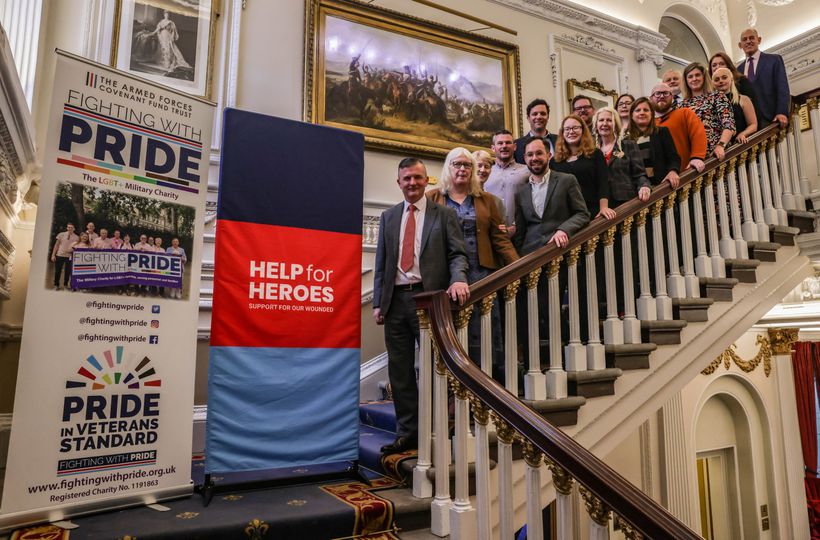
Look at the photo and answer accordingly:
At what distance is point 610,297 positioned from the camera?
2.85 meters

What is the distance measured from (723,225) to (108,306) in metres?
3.32

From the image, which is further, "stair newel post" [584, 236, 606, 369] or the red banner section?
"stair newel post" [584, 236, 606, 369]

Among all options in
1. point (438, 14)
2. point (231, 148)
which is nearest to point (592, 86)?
point (438, 14)

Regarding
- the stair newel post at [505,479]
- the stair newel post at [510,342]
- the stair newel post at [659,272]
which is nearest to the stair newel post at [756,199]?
the stair newel post at [659,272]

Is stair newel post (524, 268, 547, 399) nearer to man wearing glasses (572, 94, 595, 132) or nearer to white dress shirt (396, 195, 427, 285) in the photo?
white dress shirt (396, 195, 427, 285)

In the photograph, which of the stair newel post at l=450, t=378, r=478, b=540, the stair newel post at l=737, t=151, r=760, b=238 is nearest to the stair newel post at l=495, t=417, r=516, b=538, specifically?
the stair newel post at l=450, t=378, r=478, b=540

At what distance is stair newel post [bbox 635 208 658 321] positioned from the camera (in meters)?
2.99

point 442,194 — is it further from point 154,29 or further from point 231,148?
point 154,29

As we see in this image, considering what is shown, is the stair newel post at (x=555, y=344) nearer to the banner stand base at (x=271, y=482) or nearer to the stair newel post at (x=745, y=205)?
the banner stand base at (x=271, y=482)

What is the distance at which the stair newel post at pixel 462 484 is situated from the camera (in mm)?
2008

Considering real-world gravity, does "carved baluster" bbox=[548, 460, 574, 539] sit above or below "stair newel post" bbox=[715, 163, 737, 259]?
below

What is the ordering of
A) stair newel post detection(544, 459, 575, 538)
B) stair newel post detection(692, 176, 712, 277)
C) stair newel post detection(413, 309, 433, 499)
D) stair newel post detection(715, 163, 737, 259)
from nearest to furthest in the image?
1. stair newel post detection(544, 459, 575, 538)
2. stair newel post detection(413, 309, 433, 499)
3. stair newel post detection(692, 176, 712, 277)
4. stair newel post detection(715, 163, 737, 259)

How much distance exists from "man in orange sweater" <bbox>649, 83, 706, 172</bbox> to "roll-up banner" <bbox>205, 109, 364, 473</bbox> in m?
2.11

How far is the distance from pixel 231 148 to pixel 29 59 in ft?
5.73
